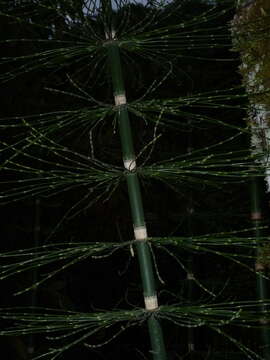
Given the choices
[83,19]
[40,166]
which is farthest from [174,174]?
[40,166]

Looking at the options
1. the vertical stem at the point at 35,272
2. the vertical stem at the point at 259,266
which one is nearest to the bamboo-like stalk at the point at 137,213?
the vertical stem at the point at 259,266

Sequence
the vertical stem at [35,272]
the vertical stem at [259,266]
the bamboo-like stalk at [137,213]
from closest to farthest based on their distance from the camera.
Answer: the bamboo-like stalk at [137,213]
the vertical stem at [259,266]
the vertical stem at [35,272]

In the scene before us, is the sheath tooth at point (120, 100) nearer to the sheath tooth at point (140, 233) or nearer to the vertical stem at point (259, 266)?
the sheath tooth at point (140, 233)

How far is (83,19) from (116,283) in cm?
178

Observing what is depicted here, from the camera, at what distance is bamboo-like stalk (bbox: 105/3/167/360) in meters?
0.94

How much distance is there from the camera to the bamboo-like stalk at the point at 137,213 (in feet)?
3.10

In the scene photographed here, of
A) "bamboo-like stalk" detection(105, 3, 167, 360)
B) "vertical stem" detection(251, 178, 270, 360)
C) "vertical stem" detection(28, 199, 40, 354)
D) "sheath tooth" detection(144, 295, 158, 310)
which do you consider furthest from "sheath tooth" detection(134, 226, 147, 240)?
"vertical stem" detection(28, 199, 40, 354)

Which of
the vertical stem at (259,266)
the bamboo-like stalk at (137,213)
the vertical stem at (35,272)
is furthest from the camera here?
the vertical stem at (35,272)

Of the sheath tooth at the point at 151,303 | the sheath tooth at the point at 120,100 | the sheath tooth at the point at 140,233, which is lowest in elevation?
the sheath tooth at the point at 151,303

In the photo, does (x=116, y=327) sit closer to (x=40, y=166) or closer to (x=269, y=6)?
(x=40, y=166)

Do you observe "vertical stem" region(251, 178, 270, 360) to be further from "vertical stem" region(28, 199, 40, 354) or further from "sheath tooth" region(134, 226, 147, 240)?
"vertical stem" region(28, 199, 40, 354)

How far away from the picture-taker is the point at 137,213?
97cm

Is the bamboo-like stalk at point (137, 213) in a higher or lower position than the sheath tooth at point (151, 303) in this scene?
higher

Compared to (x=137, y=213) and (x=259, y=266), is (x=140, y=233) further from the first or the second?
(x=259, y=266)
